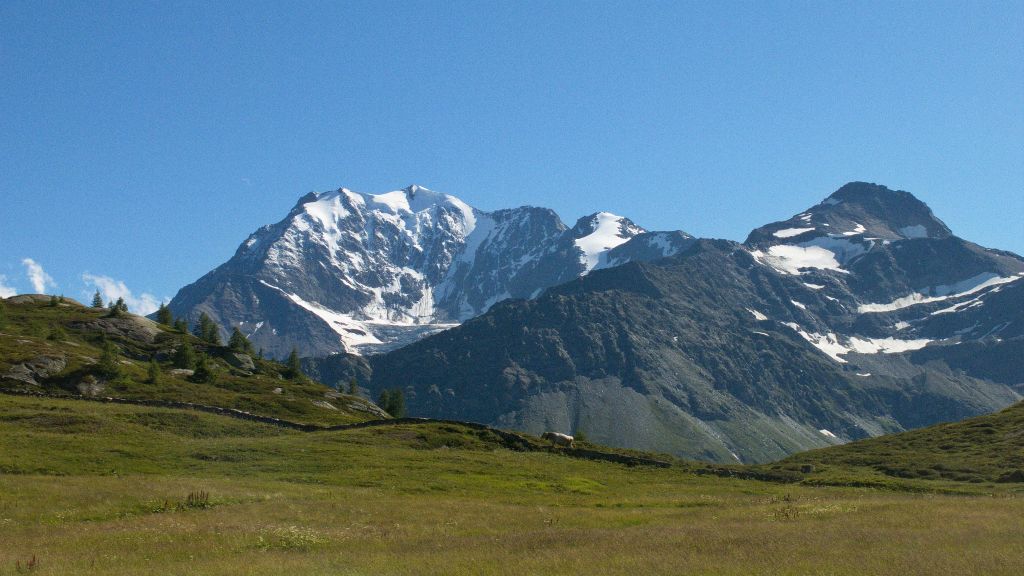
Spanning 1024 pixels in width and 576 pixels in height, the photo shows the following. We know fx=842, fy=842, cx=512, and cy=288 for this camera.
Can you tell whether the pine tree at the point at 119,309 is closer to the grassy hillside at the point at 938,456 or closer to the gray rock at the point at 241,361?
the gray rock at the point at 241,361

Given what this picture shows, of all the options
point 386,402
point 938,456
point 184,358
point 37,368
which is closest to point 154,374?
point 37,368

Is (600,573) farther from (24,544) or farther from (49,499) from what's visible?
(49,499)

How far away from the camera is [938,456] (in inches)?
3750

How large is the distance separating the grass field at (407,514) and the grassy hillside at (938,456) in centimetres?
969

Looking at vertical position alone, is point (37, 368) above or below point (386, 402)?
below

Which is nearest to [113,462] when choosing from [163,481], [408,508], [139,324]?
[163,481]

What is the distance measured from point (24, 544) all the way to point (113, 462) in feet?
92.2

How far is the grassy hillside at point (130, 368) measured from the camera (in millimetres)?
104062

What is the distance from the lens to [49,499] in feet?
137

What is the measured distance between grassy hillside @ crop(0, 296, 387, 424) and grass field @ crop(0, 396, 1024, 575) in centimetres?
2676

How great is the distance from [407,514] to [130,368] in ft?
287

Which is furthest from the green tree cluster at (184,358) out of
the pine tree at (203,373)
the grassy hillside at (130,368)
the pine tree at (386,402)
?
the pine tree at (386,402)

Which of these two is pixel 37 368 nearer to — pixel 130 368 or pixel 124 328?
pixel 130 368

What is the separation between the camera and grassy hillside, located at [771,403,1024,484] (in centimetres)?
7915
